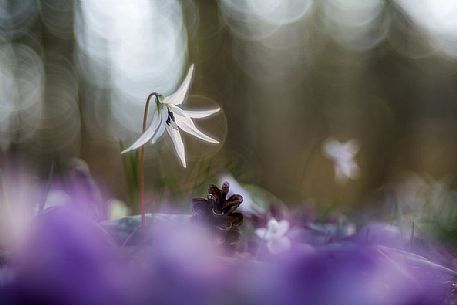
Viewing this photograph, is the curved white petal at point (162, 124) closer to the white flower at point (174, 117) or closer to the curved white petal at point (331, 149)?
the white flower at point (174, 117)

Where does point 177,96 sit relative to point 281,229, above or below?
above

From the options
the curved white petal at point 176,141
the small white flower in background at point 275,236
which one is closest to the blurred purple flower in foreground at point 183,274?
the small white flower in background at point 275,236

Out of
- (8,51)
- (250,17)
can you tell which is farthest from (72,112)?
(250,17)

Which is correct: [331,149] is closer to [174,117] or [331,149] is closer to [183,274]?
[174,117]

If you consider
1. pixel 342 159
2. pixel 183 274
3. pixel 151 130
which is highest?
pixel 342 159

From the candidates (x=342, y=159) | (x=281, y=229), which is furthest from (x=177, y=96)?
(x=342, y=159)

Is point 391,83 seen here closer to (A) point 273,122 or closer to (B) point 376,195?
(A) point 273,122
